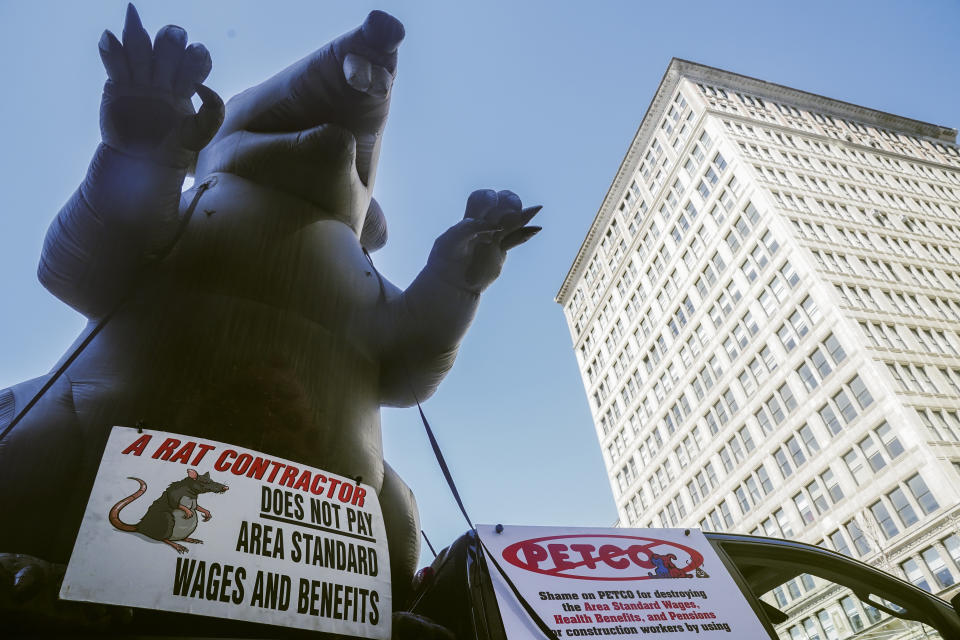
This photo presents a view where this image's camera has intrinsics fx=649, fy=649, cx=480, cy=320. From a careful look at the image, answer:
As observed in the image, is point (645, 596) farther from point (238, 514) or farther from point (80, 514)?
point (80, 514)

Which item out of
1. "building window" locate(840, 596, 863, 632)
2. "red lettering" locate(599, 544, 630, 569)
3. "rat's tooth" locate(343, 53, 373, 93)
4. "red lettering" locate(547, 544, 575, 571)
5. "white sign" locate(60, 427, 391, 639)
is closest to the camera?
"white sign" locate(60, 427, 391, 639)

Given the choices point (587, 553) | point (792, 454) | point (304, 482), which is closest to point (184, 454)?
point (304, 482)

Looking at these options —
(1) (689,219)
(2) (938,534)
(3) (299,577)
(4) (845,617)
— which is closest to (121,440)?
(3) (299,577)

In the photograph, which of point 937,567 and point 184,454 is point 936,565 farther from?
point 184,454

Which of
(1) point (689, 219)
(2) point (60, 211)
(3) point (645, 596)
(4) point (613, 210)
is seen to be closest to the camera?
(3) point (645, 596)

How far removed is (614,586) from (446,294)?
5.43 ft

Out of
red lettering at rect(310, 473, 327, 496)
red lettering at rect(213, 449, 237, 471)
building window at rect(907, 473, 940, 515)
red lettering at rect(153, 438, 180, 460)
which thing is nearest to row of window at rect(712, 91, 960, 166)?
building window at rect(907, 473, 940, 515)

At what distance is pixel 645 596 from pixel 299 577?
134 centimetres

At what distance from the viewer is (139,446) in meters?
2.37

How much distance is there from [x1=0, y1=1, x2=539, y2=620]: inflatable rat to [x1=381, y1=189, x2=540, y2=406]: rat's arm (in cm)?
1

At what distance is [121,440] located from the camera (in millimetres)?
2359

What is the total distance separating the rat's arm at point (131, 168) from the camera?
2.50m

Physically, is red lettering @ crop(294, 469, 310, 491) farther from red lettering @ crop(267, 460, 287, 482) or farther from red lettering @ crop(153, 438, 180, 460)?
red lettering @ crop(153, 438, 180, 460)

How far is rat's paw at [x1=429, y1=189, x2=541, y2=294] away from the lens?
3.32 m
